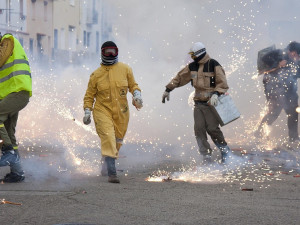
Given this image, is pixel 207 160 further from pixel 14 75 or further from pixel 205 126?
pixel 14 75

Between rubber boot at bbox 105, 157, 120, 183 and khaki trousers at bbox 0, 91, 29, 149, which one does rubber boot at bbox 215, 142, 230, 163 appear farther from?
khaki trousers at bbox 0, 91, 29, 149

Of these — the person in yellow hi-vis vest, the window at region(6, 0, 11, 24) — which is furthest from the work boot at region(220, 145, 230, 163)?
the window at region(6, 0, 11, 24)

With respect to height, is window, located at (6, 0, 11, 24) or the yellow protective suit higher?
window, located at (6, 0, 11, 24)

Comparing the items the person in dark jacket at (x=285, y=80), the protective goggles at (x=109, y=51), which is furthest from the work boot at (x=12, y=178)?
the person in dark jacket at (x=285, y=80)

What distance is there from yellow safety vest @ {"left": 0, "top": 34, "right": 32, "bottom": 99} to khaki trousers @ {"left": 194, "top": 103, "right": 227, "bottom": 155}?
2.76m

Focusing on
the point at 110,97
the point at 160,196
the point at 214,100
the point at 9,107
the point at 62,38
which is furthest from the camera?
the point at 62,38

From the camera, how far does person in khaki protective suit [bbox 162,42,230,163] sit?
Answer: 9.75m

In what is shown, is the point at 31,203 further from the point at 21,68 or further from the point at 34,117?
the point at 34,117

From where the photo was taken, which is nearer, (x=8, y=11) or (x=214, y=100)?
(x=214, y=100)

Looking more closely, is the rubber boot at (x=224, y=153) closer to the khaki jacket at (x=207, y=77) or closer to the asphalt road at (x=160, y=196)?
the asphalt road at (x=160, y=196)

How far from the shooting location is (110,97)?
8672mm

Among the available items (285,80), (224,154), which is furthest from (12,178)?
(285,80)

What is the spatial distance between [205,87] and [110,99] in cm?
166

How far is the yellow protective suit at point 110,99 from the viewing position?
8.59 metres
